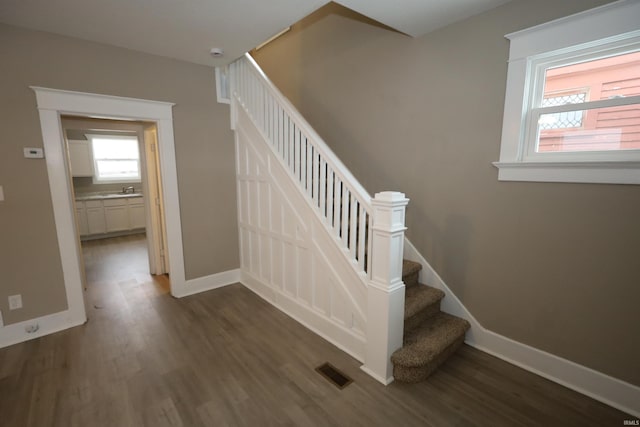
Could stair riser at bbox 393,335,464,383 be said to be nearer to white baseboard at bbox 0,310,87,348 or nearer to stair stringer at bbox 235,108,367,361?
stair stringer at bbox 235,108,367,361

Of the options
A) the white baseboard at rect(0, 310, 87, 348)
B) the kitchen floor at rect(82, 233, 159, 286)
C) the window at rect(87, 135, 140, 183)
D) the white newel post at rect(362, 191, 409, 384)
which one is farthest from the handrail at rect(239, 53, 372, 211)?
the window at rect(87, 135, 140, 183)

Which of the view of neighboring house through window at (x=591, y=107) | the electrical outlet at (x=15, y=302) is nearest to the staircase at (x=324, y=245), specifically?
the view of neighboring house through window at (x=591, y=107)

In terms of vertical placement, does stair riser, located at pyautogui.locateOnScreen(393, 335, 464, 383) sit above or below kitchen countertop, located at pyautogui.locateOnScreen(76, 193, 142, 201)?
below

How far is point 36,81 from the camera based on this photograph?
2514 mm

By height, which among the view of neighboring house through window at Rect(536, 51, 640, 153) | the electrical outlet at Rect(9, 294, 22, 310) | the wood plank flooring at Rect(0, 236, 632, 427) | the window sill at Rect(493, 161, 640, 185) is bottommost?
the wood plank flooring at Rect(0, 236, 632, 427)

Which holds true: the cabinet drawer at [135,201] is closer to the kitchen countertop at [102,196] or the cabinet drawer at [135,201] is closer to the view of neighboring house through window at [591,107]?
the kitchen countertop at [102,196]

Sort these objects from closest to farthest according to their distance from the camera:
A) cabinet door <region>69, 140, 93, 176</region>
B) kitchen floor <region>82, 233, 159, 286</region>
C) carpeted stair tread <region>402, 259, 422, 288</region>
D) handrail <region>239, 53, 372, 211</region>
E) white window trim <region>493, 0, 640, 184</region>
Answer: white window trim <region>493, 0, 640, 184</region>, handrail <region>239, 53, 372, 211</region>, carpeted stair tread <region>402, 259, 422, 288</region>, kitchen floor <region>82, 233, 159, 286</region>, cabinet door <region>69, 140, 93, 176</region>

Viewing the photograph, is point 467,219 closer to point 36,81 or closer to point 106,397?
point 106,397

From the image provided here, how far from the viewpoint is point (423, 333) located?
2377mm

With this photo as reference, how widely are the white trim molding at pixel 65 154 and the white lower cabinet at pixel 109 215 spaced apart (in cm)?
394

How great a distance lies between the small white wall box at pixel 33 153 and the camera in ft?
8.28

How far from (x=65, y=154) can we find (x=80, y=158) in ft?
15.2

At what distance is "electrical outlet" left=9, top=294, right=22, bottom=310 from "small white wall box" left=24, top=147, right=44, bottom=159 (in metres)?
1.27

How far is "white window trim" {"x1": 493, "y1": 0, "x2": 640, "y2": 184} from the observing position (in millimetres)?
1711
